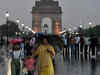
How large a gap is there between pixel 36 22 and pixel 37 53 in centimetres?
7889

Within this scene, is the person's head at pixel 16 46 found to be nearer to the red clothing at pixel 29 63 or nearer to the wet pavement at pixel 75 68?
the red clothing at pixel 29 63

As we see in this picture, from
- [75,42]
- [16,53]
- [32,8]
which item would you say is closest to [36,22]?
[32,8]

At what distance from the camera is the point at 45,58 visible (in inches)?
324

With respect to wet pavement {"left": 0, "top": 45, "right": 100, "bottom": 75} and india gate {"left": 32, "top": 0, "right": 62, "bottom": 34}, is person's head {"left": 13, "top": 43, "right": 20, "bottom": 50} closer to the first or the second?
wet pavement {"left": 0, "top": 45, "right": 100, "bottom": 75}

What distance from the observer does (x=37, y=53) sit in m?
8.30

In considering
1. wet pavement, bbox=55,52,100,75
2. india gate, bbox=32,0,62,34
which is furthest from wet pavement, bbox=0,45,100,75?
india gate, bbox=32,0,62,34

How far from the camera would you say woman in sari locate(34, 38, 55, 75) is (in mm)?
8117

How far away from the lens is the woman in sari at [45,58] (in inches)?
320

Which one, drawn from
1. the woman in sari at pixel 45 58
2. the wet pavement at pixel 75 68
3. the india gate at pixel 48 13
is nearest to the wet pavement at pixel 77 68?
the wet pavement at pixel 75 68

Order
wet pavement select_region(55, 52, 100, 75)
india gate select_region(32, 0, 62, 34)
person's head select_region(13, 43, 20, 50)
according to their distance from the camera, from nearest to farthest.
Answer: person's head select_region(13, 43, 20, 50) < wet pavement select_region(55, 52, 100, 75) < india gate select_region(32, 0, 62, 34)

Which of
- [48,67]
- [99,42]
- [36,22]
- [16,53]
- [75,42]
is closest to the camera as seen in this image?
[48,67]

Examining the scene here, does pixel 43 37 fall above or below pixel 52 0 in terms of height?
below

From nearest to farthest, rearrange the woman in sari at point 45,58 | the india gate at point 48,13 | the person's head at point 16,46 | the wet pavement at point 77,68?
the woman in sari at point 45,58 < the person's head at point 16,46 < the wet pavement at point 77,68 < the india gate at point 48,13

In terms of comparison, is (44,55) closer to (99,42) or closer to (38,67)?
(38,67)
